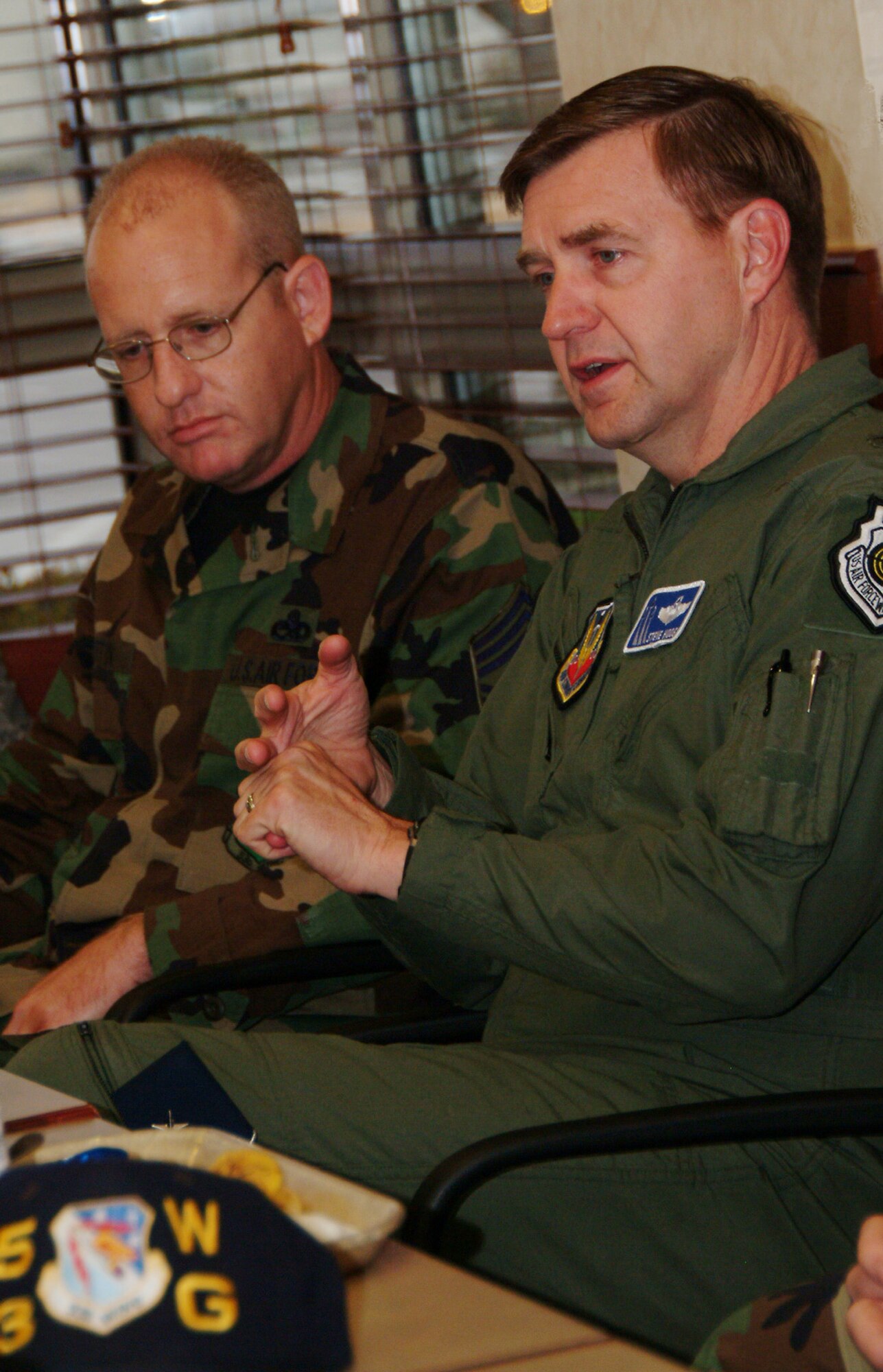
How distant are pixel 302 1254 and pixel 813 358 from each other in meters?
1.24

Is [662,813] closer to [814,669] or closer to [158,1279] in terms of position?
[814,669]

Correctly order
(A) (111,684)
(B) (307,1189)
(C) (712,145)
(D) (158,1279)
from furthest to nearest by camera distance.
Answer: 1. (A) (111,684)
2. (C) (712,145)
3. (B) (307,1189)
4. (D) (158,1279)

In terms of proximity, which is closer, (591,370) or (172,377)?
(591,370)

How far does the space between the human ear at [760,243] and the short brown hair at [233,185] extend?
0.95m

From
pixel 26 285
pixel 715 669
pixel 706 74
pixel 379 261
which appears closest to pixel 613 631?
pixel 715 669

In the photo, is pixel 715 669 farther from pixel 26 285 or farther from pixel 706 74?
pixel 26 285

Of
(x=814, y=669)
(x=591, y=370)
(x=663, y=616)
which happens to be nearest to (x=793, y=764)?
(x=814, y=669)

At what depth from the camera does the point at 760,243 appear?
5.18ft

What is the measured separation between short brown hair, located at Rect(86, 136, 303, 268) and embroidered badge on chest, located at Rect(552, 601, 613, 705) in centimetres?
94

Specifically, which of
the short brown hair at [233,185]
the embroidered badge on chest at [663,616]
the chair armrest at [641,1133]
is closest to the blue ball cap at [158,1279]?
the chair armrest at [641,1133]

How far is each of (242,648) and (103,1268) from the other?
1646 mm

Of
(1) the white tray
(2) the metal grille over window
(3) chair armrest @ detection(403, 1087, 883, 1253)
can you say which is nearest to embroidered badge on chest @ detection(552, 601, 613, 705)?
(3) chair armrest @ detection(403, 1087, 883, 1253)

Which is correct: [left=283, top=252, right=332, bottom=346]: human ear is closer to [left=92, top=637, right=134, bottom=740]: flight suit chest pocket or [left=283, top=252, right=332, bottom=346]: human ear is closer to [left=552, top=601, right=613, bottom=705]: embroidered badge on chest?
[left=92, top=637, right=134, bottom=740]: flight suit chest pocket

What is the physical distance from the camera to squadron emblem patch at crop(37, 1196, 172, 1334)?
2.17 feet
